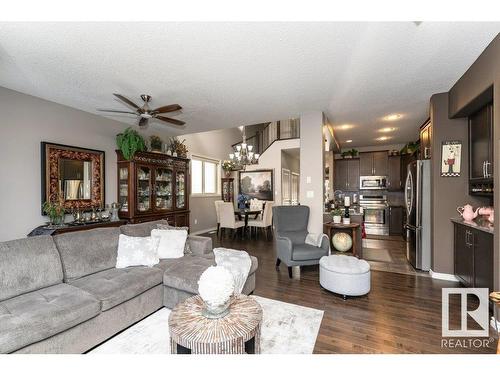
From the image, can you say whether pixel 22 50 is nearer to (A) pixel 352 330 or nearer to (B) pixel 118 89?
→ (B) pixel 118 89

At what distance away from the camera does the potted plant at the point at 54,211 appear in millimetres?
3500

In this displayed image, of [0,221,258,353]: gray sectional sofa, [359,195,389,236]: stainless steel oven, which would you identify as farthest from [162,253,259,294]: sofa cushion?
[359,195,389,236]: stainless steel oven

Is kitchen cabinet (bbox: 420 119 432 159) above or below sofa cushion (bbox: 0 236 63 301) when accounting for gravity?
above

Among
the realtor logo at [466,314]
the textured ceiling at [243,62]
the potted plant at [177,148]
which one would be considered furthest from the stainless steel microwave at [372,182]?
the potted plant at [177,148]

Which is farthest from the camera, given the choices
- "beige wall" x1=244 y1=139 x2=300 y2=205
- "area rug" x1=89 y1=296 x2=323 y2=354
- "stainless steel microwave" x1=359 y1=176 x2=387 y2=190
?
"beige wall" x1=244 y1=139 x2=300 y2=205

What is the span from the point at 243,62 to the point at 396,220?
5952 millimetres

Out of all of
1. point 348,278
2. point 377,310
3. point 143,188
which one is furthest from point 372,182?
point 143,188

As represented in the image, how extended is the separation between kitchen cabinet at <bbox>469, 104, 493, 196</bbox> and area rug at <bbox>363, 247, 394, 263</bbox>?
1705 millimetres

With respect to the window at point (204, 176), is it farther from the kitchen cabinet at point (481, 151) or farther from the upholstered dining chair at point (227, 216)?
the kitchen cabinet at point (481, 151)

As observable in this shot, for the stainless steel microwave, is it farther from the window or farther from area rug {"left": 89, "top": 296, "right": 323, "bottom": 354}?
area rug {"left": 89, "top": 296, "right": 323, "bottom": 354}

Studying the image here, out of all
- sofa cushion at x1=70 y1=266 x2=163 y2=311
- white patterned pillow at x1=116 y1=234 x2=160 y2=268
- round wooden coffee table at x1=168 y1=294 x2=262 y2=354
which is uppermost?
white patterned pillow at x1=116 y1=234 x2=160 y2=268

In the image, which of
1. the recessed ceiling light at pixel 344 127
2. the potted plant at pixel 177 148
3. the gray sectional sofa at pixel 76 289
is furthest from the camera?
the potted plant at pixel 177 148

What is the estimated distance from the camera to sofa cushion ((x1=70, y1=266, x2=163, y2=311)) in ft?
6.39

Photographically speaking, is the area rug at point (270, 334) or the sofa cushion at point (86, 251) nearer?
the area rug at point (270, 334)
